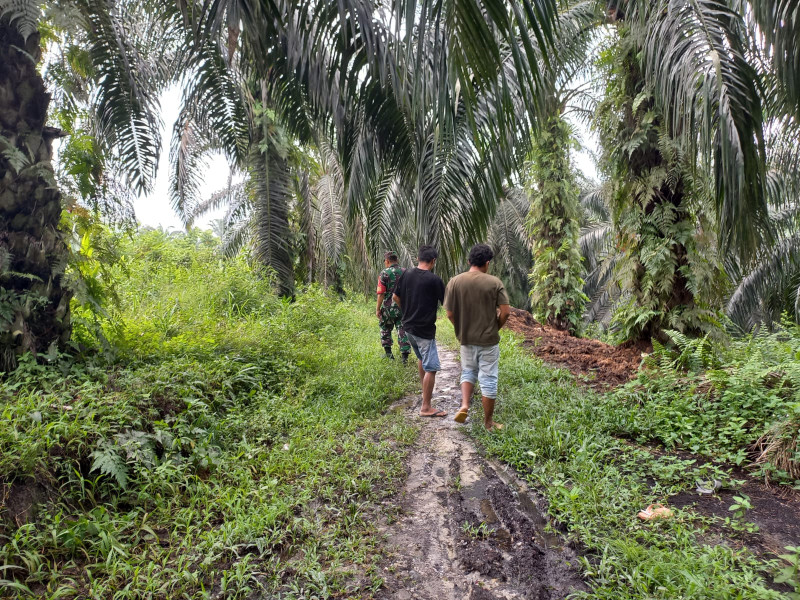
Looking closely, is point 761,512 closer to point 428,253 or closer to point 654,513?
point 654,513

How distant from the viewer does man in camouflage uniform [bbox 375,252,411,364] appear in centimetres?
632

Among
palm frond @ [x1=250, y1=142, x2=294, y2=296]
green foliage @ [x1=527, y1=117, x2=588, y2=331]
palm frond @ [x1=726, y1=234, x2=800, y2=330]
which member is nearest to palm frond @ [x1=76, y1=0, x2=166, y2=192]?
palm frond @ [x1=250, y1=142, x2=294, y2=296]

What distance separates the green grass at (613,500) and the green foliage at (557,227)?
5.17m

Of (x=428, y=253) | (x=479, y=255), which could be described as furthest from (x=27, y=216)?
(x=479, y=255)

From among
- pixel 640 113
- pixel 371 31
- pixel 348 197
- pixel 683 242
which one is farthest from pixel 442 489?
pixel 640 113

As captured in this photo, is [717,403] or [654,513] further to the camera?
[717,403]

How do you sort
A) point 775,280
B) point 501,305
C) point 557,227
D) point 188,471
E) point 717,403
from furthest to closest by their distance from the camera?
1. point 775,280
2. point 557,227
3. point 501,305
4. point 717,403
5. point 188,471

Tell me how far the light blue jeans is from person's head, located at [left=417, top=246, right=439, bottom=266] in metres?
0.94

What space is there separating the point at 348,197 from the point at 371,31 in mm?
1660

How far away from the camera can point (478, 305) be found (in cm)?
420

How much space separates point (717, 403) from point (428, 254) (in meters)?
2.87

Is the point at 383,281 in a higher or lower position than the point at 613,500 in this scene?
higher

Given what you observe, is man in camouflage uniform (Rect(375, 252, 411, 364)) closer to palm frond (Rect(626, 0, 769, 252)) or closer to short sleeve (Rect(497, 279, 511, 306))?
short sleeve (Rect(497, 279, 511, 306))

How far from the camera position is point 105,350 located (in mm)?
4219
